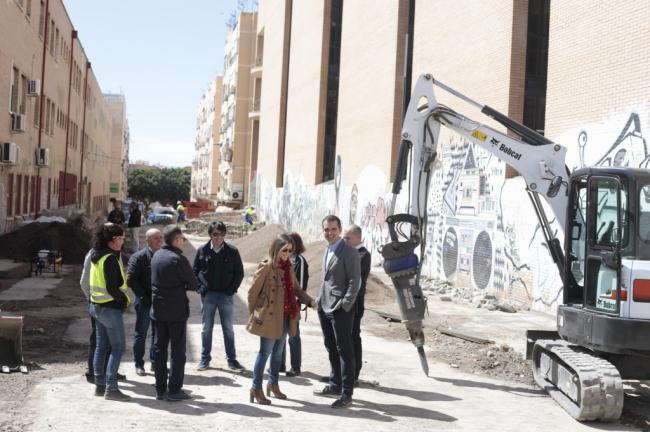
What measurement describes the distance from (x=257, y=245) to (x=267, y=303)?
68.8 feet

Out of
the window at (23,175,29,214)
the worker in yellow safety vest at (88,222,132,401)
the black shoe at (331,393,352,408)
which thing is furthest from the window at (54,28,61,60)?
the black shoe at (331,393,352,408)

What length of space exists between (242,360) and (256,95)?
1953 inches

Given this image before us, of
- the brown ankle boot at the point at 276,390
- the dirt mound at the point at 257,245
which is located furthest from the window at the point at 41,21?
the brown ankle boot at the point at 276,390

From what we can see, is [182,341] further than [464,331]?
No

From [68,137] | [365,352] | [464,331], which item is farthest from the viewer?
[68,137]

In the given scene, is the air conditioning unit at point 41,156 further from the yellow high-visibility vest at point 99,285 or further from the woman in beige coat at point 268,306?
the woman in beige coat at point 268,306

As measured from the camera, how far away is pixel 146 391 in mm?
8133

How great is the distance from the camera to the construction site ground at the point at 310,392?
712 centimetres

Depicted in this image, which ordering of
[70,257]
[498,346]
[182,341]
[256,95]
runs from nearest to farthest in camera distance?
[182,341]
[498,346]
[70,257]
[256,95]

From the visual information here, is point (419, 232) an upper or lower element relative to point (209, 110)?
lower

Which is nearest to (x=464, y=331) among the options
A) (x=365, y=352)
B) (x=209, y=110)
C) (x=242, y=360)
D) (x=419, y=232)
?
(x=365, y=352)

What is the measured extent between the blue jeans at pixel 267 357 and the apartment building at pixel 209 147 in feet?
251

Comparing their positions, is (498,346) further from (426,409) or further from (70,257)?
(70,257)

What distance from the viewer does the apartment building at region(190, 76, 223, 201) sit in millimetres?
89375
